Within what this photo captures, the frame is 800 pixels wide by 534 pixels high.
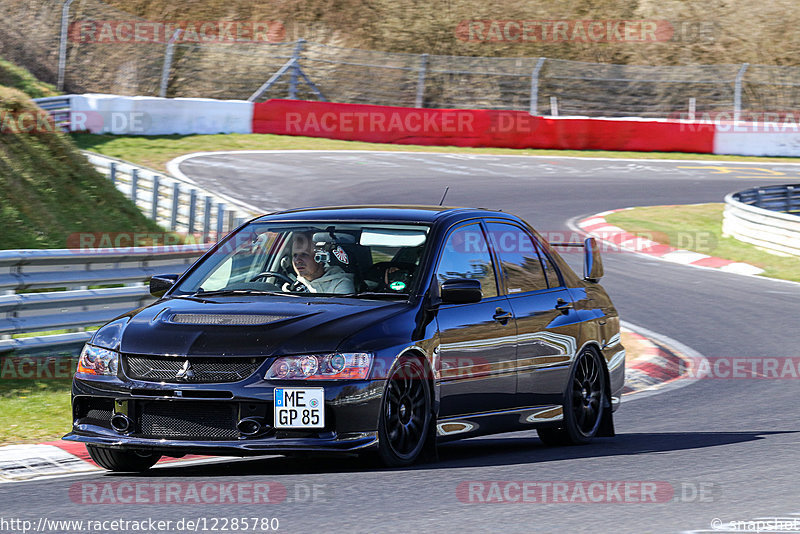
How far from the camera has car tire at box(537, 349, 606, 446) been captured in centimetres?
833

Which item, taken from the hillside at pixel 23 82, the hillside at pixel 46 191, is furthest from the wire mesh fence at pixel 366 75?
the hillside at pixel 46 191

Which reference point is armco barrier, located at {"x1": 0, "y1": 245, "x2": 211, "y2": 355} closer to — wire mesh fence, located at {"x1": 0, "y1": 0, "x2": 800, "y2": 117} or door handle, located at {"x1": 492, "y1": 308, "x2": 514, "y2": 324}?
door handle, located at {"x1": 492, "y1": 308, "x2": 514, "y2": 324}

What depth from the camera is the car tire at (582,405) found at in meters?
8.33

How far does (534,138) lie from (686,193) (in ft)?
22.9

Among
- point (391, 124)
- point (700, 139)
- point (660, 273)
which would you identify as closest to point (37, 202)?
point (660, 273)

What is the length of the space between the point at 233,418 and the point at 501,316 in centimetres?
204

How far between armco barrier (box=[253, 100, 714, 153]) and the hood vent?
2556cm

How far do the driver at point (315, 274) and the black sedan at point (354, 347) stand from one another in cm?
1

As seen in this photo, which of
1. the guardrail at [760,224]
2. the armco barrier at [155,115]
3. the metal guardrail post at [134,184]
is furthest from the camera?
the armco barrier at [155,115]

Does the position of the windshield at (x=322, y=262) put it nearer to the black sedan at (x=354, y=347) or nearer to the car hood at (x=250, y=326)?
the black sedan at (x=354, y=347)

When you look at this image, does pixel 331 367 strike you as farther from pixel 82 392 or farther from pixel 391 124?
pixel 391 124

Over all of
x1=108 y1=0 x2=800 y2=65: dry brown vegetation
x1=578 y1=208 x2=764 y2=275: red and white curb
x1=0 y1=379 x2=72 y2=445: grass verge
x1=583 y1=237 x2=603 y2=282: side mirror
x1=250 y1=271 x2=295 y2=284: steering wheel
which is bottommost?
x1=578 y1=208 x2=764 y2=275: red and white curb

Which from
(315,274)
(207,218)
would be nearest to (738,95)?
(207,218)

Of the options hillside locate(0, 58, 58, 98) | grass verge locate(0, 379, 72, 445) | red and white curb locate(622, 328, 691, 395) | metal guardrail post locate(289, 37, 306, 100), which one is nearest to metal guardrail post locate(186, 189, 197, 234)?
red and white curb locate(622, 328, 691, 395)
